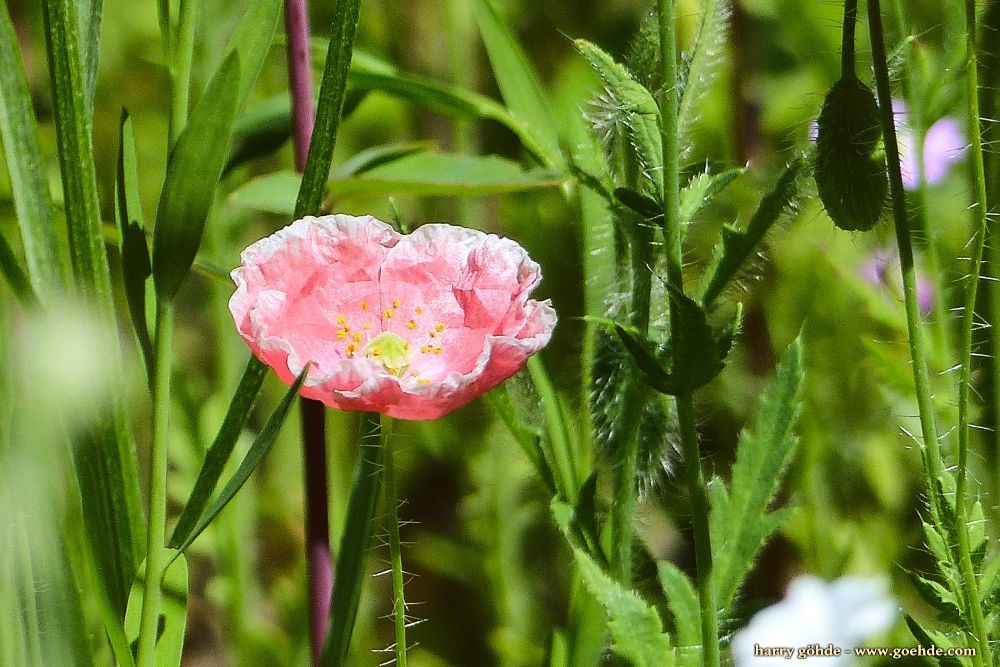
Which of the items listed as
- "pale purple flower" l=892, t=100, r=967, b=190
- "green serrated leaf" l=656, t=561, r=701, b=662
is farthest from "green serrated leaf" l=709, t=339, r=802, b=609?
"pale purple flower" l=892, t=100, r=967, b=190

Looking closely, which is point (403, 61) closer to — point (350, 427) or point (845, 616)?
point (350, 427)

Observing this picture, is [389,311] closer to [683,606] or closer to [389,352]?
[389,352]

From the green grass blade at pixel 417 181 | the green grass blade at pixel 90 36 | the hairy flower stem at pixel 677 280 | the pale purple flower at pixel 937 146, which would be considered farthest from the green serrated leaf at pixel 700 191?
the pale purple flower at pixel 937 146

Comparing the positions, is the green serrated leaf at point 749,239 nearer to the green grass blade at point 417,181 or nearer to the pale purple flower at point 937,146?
the green grass blade at point 417,181

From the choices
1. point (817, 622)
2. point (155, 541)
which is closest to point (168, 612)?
point (155, 541)

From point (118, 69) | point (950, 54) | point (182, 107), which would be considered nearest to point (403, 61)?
point (118, 69)

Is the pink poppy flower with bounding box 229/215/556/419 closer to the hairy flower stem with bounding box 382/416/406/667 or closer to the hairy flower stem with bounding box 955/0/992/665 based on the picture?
the hairy flower stem with bounding box 382/416/406/667

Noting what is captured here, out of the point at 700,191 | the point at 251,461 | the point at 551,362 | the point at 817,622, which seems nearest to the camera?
the point at 251,461
